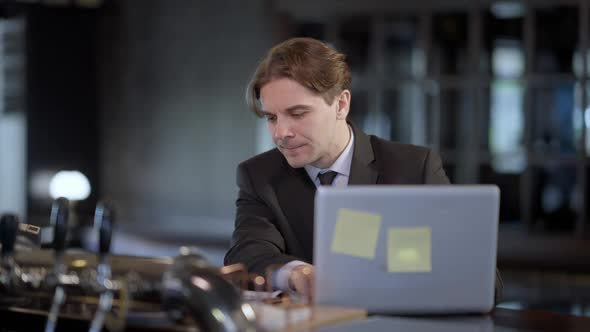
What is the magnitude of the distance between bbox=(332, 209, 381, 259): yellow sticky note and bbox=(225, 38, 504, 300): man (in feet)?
1.59

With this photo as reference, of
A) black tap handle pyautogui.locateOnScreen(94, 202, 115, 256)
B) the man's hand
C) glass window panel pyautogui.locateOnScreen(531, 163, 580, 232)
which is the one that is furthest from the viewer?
glass window panel pyautogui.locateOnScreen(531, 163, 580, 232)

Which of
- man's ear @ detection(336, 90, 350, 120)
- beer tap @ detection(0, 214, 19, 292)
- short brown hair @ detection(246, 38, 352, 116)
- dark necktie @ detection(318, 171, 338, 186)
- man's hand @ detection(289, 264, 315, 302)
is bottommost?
man's hand @ detection(289, 264, 315, 302)

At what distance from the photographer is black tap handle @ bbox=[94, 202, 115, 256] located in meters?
1.82

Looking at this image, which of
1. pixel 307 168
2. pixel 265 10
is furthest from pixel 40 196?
pixel 307 168

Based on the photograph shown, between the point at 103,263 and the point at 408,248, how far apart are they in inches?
27.4

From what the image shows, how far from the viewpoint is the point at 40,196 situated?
25.8ft

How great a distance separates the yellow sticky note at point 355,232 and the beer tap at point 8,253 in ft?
2.46

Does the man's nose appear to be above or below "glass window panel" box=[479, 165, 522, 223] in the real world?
above

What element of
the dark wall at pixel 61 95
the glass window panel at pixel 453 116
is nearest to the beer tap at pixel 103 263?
the glass window panel at pixel 453 116

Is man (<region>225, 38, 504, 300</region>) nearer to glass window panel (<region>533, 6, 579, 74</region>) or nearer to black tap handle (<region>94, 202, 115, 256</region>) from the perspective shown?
black tap handle (<region>94, 202, 115, 256</region>)

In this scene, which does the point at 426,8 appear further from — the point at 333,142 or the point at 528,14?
the point at 333,142

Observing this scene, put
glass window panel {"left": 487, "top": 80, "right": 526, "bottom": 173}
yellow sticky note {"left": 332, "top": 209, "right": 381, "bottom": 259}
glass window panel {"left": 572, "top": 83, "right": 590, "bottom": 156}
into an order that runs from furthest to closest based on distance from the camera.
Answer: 1. glass window panel {"left": 487, "top": 80, "right": 526, "bottom": 173}
2. glass window panel {"left": 572, "top": 83, "right": 590, "bottom": 156}
3. yellow sticky note {"left": 332, "top": 209, "right": 381, "bottom": 259}

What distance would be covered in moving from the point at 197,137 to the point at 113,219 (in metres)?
5.70

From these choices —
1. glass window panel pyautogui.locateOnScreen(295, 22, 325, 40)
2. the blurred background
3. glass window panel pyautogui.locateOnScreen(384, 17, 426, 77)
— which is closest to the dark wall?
the blurred background
